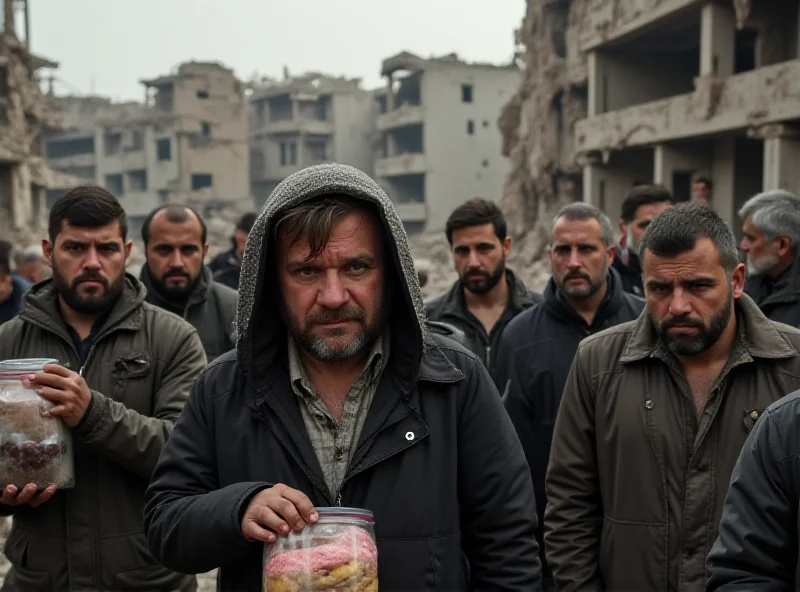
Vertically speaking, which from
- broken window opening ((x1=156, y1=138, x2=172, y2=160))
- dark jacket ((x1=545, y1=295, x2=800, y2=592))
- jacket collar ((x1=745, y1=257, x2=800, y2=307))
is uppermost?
broken window opening ((x1=156, y1=138, x2=172, y2=160))

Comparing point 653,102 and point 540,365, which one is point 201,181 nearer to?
point 653,102

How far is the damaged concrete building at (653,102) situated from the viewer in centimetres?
1560

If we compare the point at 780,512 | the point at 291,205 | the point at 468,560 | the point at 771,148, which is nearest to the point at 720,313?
the point at 780,512

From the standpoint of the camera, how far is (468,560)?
81.5 inches

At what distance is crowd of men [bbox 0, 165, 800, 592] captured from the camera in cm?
193

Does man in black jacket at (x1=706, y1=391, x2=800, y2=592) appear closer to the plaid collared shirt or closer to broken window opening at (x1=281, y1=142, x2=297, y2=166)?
the plaid collared shirt

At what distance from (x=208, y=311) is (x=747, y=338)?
3.15 meters

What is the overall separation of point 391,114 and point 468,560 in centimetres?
4048

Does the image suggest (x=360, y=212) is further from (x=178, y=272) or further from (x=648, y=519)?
(x=178, y=272)

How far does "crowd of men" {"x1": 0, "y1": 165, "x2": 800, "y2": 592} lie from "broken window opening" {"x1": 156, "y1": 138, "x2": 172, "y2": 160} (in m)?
40.7

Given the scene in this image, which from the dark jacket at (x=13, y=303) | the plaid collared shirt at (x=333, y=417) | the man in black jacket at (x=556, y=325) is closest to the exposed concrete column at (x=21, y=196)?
the dark jacket at (x=13, y=303)

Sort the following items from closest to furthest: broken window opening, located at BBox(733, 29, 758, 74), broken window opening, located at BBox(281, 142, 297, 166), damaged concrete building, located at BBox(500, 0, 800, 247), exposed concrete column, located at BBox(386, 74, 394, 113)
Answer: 1. damaged concrete building, located at BBox(500, 0, 800, 247)
2. broken window opening, located at BBox(733, 29, 758, 74)
3. exposed concrete column, located at BBox(386, 74, 394, 113)
4. broken window opening, located at BBox(281, 142, 297, 166)

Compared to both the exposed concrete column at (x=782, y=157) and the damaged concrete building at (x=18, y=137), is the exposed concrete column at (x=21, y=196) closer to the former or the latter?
the damaged concrete building at (x=18, y=137)

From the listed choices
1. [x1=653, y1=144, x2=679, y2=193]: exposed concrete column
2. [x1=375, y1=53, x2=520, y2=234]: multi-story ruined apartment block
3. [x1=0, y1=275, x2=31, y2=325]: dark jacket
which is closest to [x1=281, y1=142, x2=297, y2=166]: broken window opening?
[x1=375, y1=53, x2=520, y2=234]: multi-story ruined apartment block
